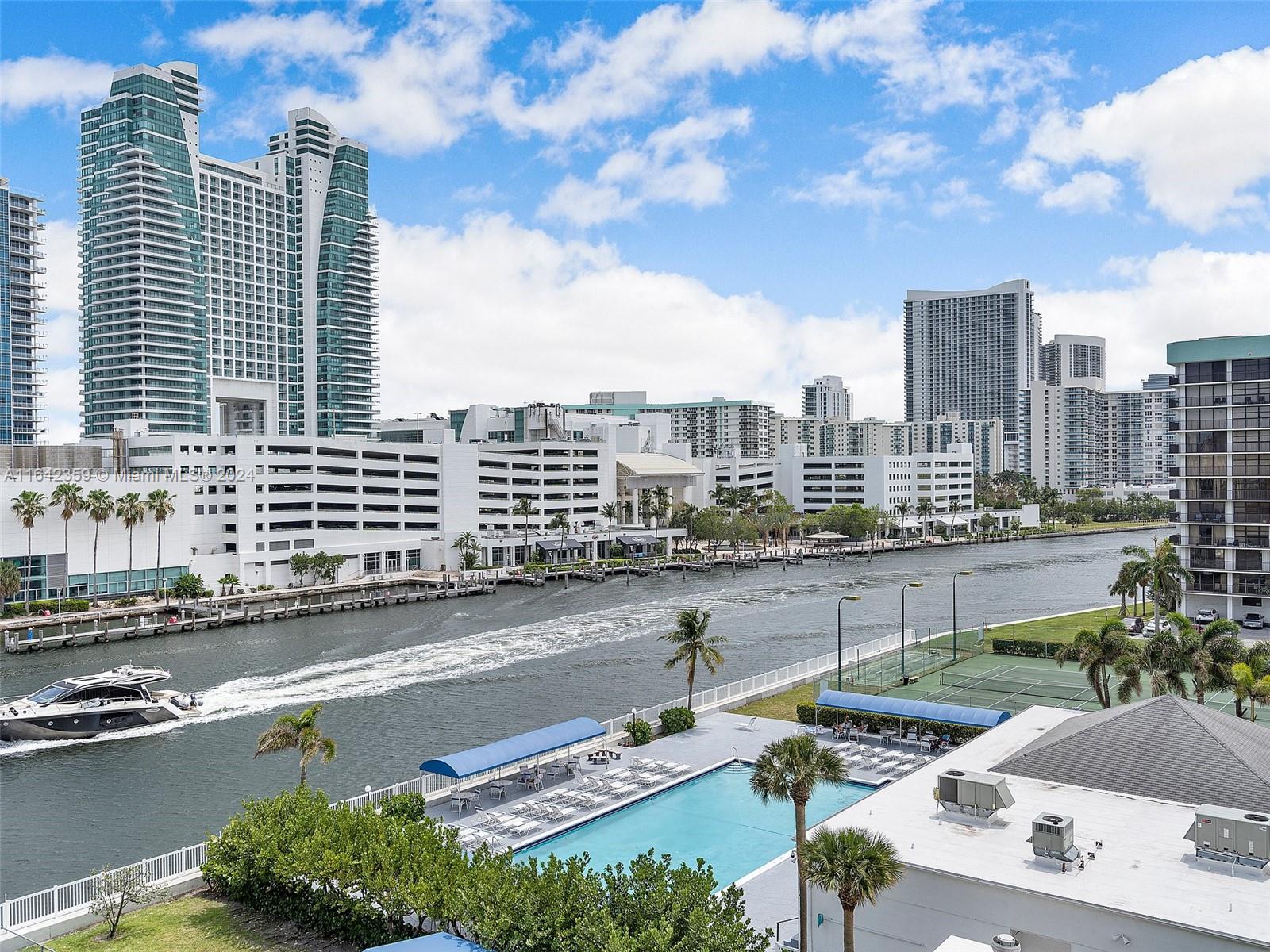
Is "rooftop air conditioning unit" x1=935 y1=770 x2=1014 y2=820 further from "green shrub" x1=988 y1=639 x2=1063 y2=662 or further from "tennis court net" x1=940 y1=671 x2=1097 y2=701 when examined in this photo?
"green shrub" x1=988 y1=639 x2=1063 y2=662

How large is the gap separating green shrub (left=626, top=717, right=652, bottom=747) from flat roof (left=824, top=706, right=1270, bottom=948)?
50.6ft

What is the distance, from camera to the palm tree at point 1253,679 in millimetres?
34938

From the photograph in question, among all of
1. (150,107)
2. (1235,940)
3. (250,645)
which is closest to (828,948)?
(1235,940)

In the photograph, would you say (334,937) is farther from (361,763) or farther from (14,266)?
(14,266)

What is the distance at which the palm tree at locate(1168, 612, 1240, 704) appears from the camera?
3741cm

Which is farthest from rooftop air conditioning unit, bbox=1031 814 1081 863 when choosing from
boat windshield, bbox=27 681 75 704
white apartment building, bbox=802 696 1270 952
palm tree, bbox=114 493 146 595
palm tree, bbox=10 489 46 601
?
palm tree, bbox=114 493 146 595

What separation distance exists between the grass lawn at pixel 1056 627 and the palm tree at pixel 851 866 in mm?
47003

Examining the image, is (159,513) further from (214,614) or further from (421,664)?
→ (421,664)

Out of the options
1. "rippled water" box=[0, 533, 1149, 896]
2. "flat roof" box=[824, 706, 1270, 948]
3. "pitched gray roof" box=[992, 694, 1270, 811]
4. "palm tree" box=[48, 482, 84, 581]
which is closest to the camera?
"flat roof" box=[824, 706, 1270, 948]

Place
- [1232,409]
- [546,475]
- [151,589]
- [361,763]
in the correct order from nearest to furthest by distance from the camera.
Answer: [361,763] → [1232,409] → [151,589] → [546,475]

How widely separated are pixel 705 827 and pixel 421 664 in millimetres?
37795

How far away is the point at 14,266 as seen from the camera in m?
141

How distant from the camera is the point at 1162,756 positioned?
25375 mm

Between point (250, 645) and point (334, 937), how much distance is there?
179 feet
